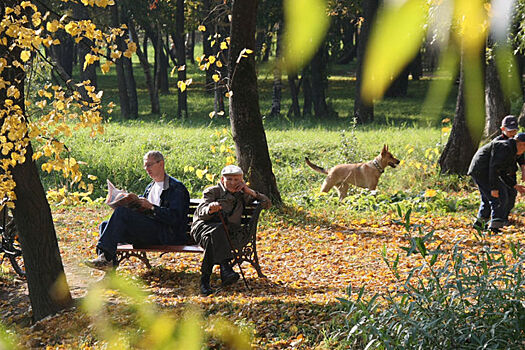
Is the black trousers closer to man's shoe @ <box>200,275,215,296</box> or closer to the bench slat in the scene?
man's shoe @ <box>200,275,215,296</box>

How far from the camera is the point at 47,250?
20.5 feet

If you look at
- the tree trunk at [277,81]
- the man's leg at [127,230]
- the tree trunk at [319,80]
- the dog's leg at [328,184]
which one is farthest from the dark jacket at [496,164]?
the tree trunk at [277,81]

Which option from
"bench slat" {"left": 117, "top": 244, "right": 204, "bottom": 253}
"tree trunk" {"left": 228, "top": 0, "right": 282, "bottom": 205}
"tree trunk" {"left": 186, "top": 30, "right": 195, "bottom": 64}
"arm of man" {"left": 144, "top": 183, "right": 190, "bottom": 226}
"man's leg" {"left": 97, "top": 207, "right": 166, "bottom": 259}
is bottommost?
"bench slat" {"left": 117, "top": 244, "right": 204, "bottom": 253}

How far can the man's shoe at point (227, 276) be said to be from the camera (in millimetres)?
6727

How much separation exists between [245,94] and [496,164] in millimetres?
3601

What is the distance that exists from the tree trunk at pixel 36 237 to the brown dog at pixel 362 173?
6388 mm

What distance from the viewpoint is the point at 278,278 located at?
739 cm

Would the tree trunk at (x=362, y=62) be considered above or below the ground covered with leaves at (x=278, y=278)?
above

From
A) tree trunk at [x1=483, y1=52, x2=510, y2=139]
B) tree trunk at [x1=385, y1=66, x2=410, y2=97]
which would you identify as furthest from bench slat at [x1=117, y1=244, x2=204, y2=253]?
tree trunk at [x1=385, y1=66, x2=410, y2=97]

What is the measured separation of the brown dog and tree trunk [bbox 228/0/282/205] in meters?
2.03

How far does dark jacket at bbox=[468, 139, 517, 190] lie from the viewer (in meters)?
8.48

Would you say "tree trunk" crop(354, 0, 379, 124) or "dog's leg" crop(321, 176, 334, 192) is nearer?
"dog's leg" crop(321, 176, 334, 192)

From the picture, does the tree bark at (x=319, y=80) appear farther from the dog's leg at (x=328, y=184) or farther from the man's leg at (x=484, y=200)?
the man's leg at (x=484, y=200)

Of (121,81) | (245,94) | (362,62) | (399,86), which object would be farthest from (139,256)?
(399,86)
